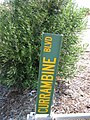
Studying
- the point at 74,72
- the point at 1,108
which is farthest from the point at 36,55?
the point at 1,108

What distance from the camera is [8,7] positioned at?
324 centimetres

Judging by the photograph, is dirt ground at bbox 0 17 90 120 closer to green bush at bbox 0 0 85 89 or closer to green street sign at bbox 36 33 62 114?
green bush at bbox 0 0 85 89

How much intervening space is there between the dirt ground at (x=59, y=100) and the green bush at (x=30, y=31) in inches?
8.2

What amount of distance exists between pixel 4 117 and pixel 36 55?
85 centimetres

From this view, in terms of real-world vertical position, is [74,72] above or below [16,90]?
above

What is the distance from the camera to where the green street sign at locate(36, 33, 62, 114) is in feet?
6.61

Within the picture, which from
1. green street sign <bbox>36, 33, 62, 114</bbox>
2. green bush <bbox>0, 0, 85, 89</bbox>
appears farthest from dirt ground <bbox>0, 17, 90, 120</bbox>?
green street sign <bbox>36, 33, 62, 114</bbox>

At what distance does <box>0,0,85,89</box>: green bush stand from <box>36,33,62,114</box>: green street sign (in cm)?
75

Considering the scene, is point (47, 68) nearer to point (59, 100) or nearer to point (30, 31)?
point (30, 31)

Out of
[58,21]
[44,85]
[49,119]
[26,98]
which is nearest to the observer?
[44,85]

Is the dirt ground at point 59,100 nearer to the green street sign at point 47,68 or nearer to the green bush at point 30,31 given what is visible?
the green bush at point 30,31

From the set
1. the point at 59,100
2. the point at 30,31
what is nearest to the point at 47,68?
the point at 30,31

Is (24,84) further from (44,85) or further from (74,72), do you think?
(44,85)

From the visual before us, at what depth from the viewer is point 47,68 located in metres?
2.15
